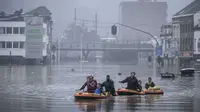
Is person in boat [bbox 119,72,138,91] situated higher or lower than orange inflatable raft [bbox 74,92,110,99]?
higher

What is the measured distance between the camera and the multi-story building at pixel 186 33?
93125mm

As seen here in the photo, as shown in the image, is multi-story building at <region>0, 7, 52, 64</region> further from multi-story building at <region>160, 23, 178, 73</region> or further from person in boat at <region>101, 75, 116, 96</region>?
person in boat at <region>101, 75, 116, 96</region>

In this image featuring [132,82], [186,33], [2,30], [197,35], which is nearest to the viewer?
[132,82]

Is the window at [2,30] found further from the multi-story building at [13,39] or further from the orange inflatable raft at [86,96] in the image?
the orange inflatable raft at [86,96]

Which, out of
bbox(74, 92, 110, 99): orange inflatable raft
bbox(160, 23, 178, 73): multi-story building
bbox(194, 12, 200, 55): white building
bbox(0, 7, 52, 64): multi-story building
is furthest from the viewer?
bbox(0, 7, 52, 64): multi-story building

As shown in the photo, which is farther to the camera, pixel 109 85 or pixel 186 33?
pixel 186 33

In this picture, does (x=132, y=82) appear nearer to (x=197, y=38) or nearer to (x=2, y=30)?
(x=197, y=38)

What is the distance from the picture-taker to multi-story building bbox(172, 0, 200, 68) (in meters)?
93.1

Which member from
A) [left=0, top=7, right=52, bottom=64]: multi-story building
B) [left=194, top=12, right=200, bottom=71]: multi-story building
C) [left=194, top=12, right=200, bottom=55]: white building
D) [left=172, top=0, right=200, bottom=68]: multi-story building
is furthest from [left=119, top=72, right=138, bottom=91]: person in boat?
[left=0, top=7, right=52, bottom=64]: multi-story building

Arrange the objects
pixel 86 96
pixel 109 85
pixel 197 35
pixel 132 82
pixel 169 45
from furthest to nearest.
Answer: pixel 169 45
pixel 197 35
pixel 132 82
pixel 109 85
pixel 86 96

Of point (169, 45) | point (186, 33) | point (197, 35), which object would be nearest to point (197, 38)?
point (197, 35)

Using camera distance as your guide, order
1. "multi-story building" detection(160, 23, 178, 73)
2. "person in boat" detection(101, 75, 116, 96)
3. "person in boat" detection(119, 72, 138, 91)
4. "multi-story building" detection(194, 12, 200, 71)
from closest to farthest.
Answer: "person in boat" detection(101, 75, 116, 96) < "person in boat" detection(119, 72, 138, 91) < "multi-story building" detection(194, 12, 200, 71) < "multi-story building" detection(160, 23, 178, 73)

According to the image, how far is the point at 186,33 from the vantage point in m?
97.1

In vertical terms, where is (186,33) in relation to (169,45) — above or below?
above
